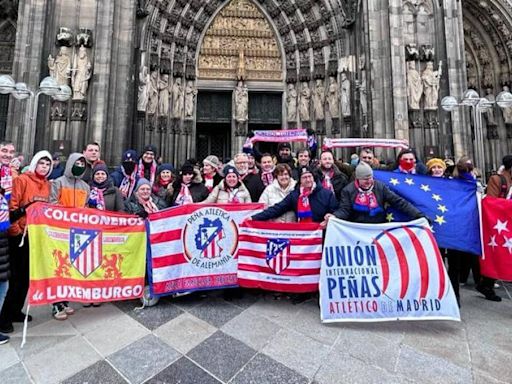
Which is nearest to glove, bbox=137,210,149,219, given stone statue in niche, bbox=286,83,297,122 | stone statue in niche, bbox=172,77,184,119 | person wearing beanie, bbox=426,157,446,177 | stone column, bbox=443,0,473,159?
person wearing beanie, bbox=426,157,446,177

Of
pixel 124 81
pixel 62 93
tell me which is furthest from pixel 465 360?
pixel 124 81

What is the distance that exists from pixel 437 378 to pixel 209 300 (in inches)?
105

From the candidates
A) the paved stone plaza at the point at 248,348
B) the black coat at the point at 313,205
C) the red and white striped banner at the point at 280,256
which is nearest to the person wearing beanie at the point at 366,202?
the black coat at the point at 313,205

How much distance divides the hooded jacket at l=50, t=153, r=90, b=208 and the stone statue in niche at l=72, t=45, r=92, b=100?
27.5 feet

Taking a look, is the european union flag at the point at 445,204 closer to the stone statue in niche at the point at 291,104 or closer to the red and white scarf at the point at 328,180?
the red and white scarf at the point at 328,180

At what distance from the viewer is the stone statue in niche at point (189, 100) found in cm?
1400

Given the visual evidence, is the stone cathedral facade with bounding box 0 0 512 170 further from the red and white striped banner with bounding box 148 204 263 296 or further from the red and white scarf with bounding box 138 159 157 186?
the red and white striped banner with bounding box 148 204 263 296

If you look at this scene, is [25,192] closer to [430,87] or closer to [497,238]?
[497,238]

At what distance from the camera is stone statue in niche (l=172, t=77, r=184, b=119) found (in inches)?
533

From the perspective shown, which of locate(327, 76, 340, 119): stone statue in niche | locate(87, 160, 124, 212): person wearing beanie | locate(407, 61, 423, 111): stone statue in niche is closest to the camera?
locate(87, 160, 124, 212): person wearing beanie

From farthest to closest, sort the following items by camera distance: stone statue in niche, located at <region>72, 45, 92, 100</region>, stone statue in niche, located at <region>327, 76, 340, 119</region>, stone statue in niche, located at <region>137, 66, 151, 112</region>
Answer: stone statue in niche, located at <region>327, 76, 340, 119</region>, stone statue in niche, located at <region>137, 66, 151, 112</region>, stone statue in niche, located at <region>72, 45, 92, 100</region>

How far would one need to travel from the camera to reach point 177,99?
538 inches

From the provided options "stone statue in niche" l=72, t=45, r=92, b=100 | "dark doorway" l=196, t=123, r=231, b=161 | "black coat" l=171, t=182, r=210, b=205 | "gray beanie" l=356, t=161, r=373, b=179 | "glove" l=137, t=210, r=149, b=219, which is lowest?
"glove" l=137, t=210, r=149, b=219

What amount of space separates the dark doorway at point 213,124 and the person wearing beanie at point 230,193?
11.1 meters
